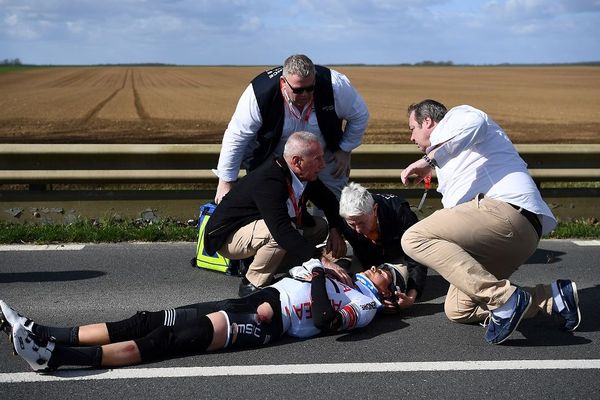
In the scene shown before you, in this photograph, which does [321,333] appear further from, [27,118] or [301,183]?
[27,118]

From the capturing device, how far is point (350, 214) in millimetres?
5684

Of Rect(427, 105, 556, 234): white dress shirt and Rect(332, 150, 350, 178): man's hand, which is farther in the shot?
Rect(332, 150, 350, 178): man's hand

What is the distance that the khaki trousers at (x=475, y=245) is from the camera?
509 cm

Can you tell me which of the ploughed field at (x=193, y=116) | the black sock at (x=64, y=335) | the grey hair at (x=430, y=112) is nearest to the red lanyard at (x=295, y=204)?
the grey hair at (x=430, y=112)

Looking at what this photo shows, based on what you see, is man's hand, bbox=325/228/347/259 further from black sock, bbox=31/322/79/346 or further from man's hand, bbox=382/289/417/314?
black sock, bbox=31/322/79/346

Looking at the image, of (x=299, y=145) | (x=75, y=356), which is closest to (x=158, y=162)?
(x=299, y=145)

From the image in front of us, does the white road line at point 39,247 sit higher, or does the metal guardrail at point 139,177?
the metal guardrail at point 139,177

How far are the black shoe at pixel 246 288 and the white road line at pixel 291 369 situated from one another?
1.33 meters

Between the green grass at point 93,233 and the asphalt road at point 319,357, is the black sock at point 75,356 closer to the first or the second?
the asphalt road at point 319,357

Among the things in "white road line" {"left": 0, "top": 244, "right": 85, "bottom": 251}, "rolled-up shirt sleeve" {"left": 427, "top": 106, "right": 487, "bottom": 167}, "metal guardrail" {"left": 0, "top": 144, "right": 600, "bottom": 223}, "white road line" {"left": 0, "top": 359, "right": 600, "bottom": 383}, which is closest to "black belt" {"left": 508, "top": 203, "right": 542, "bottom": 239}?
"rolled-up shirt sleeve" {"left": 427, "top": 106, "right": 487, "bottom": 167}

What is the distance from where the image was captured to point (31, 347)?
4.28 metres

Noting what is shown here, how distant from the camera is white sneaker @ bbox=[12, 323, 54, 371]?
167 inches

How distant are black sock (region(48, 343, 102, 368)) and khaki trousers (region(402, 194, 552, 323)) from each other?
2018 millimetres

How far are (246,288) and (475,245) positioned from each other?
5.59 feet
